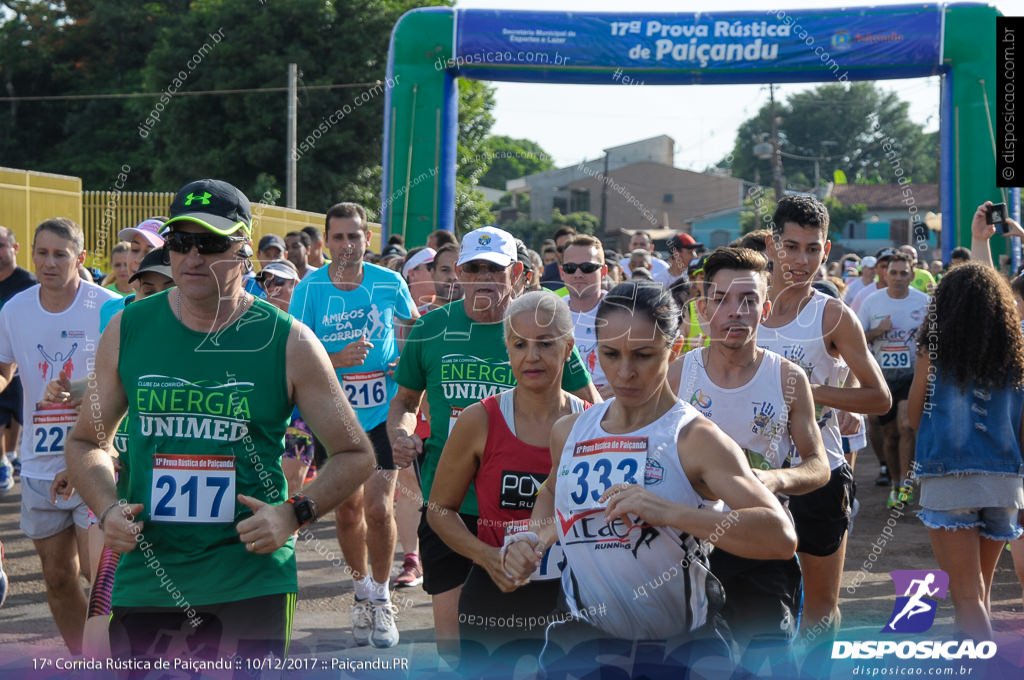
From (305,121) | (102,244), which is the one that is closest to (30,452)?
(102,244)

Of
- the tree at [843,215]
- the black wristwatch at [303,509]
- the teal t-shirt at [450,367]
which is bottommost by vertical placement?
the black wristwatch at [303,509]

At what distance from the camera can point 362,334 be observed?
6.57 meters

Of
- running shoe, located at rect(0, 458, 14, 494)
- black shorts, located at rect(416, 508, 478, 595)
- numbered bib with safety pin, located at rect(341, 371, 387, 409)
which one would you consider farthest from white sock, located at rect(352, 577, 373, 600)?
running shoe, located at rect(0, 458, 14, 494)

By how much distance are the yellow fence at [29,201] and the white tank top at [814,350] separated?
44.0 feet

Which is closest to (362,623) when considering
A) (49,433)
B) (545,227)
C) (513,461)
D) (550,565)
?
(49,433)

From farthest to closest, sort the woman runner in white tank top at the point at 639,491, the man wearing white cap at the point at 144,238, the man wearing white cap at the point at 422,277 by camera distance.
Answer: the man wearing white cap at the point at 422,277
the man wearing white cap at the point at 144,238
the woman runner in white tank top at the point at 639,491

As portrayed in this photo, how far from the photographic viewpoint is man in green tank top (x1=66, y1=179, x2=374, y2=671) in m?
3.06

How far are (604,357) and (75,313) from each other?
3.56 m

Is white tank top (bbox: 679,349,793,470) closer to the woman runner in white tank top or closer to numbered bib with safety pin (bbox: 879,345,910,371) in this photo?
the woman runner in white tank top

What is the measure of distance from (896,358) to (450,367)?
5.93 meters

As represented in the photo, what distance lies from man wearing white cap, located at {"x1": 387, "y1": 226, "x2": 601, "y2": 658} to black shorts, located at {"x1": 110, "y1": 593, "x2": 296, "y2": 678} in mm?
1360

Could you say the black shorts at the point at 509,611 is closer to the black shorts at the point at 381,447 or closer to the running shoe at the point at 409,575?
the black shorts at the point at 381,447

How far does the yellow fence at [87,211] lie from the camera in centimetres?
1609

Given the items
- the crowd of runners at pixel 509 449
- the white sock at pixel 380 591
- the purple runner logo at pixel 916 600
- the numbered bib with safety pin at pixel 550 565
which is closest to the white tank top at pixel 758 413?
the crowd of runners at pixel 509 449
